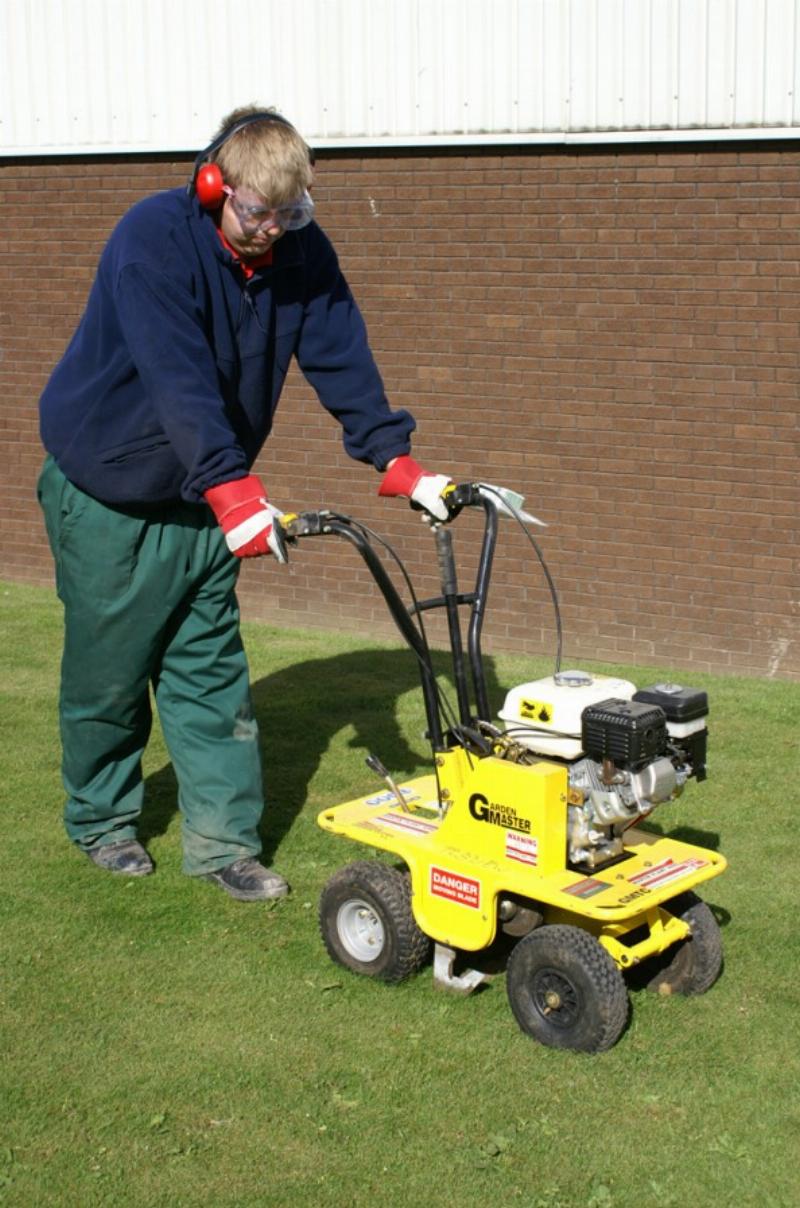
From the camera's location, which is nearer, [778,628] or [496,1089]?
[496,1089]

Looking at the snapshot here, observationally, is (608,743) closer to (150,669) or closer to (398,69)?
(150,669)

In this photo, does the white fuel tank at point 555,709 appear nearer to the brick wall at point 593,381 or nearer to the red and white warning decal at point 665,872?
the red and white warning decal at point 665,872

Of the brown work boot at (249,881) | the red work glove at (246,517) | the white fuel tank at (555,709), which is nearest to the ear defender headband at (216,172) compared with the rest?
the red work glove at (246,517)

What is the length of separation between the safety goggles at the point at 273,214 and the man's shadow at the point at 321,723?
2068 mm

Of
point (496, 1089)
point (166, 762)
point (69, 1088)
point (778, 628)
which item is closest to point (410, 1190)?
point (496, 1089)

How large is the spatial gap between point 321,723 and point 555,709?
2.79 m

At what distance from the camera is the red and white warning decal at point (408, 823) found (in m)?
4.37

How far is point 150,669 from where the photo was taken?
5.02 meters

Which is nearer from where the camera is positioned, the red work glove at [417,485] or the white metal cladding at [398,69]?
the red work glove at [417,485]

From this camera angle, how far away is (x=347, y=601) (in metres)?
8.67

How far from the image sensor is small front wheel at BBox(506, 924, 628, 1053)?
12.7 ft

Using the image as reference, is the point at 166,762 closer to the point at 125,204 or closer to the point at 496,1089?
the point at 496,1089

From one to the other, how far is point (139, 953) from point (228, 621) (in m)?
1.07

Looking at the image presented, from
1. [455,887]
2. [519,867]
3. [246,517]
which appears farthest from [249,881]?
[246,517]
